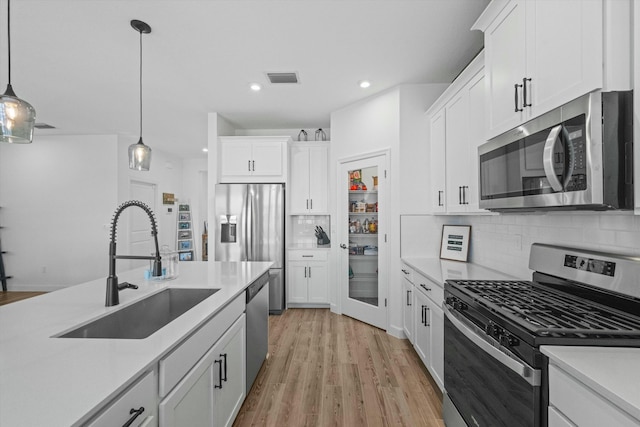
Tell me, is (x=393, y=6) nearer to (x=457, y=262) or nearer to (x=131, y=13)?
(x=131, y=13)

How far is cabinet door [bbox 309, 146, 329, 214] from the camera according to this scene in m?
4.55

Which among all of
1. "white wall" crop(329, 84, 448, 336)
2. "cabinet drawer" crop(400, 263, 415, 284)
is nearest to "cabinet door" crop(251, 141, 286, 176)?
"white wall" crop(329, 84, 448, 336)

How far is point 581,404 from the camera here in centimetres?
86

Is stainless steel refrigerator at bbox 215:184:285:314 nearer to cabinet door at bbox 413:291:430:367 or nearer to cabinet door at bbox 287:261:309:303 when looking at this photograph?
cabinet door at bbox 287:261:309:303

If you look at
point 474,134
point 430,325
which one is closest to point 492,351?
point 430,325

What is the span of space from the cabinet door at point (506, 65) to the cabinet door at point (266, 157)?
3.01m

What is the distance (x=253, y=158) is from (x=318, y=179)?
39.6 inches

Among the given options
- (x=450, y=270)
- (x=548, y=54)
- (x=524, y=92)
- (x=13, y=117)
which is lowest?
(x=450, y=270)

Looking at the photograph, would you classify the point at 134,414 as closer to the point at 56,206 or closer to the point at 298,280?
the point at 298,280

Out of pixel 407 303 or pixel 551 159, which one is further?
pixel 407 303

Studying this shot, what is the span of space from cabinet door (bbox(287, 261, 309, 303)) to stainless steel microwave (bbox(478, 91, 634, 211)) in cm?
315

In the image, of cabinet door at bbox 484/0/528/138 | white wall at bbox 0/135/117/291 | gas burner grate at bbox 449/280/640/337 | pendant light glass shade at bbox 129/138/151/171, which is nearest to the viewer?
gas burner grate at bbox 449/280/640/337

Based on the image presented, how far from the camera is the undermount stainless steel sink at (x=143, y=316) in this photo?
1.29 meters

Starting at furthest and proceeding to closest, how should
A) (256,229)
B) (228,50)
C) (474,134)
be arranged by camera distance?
(256,229) → (228,50) → (474,134)
